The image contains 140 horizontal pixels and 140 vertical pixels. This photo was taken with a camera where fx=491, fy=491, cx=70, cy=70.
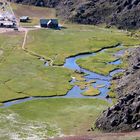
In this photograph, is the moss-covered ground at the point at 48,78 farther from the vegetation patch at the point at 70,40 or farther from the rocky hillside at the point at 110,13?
the rocky hillside at the point at 110,13

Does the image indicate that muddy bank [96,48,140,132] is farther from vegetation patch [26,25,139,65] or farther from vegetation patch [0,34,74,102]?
vegetation patch [26,25,139,65]

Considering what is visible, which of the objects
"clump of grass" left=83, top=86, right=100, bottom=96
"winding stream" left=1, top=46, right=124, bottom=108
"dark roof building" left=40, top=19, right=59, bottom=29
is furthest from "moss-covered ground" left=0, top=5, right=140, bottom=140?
"clump of grass" left=83, top=86, right=100, bottom=96

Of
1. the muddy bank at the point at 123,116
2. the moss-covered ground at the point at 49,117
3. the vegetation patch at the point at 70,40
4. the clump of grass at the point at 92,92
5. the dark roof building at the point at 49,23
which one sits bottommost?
the moss-covered ground at the point at 49,117

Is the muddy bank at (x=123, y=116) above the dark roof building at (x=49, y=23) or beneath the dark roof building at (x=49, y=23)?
beneath

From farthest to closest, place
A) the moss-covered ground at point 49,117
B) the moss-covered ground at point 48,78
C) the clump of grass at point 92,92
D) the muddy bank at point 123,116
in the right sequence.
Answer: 1. the clump of grass at point 92,92
2. the moss-covered ground at point 48,78
3. the moss-covered ground at point 49,117
4. the muddy bank at point 123,116

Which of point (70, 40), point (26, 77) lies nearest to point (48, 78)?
point (26, 77)

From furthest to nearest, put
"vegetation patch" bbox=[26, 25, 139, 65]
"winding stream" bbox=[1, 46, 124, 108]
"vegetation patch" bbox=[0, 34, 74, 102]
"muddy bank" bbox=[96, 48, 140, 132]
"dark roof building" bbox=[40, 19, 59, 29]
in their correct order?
"dark roof building" bbox=[40, 19, 59, 29] → "vegetation patch" bbox=[26, 25, 139, 65] → "vegetation patch" bbox=[0, 34, 74, 102] → "winding stream" bbox=[1, 46, 124, 108] → "muddy bank" bbox=[96, 48, 140, 132]

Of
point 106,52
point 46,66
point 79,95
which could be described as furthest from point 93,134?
point 106,52

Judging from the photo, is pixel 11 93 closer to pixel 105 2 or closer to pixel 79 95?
pixel 79 95

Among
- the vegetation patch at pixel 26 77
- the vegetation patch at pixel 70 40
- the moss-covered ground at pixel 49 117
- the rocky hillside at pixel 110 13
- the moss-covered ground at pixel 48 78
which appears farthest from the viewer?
the rocky hillside at pixel 110 13

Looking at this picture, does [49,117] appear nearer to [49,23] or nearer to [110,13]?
[49,23]

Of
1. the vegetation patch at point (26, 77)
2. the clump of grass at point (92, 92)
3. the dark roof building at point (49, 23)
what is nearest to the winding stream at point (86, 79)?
the clump of grass at point (92, 92)
